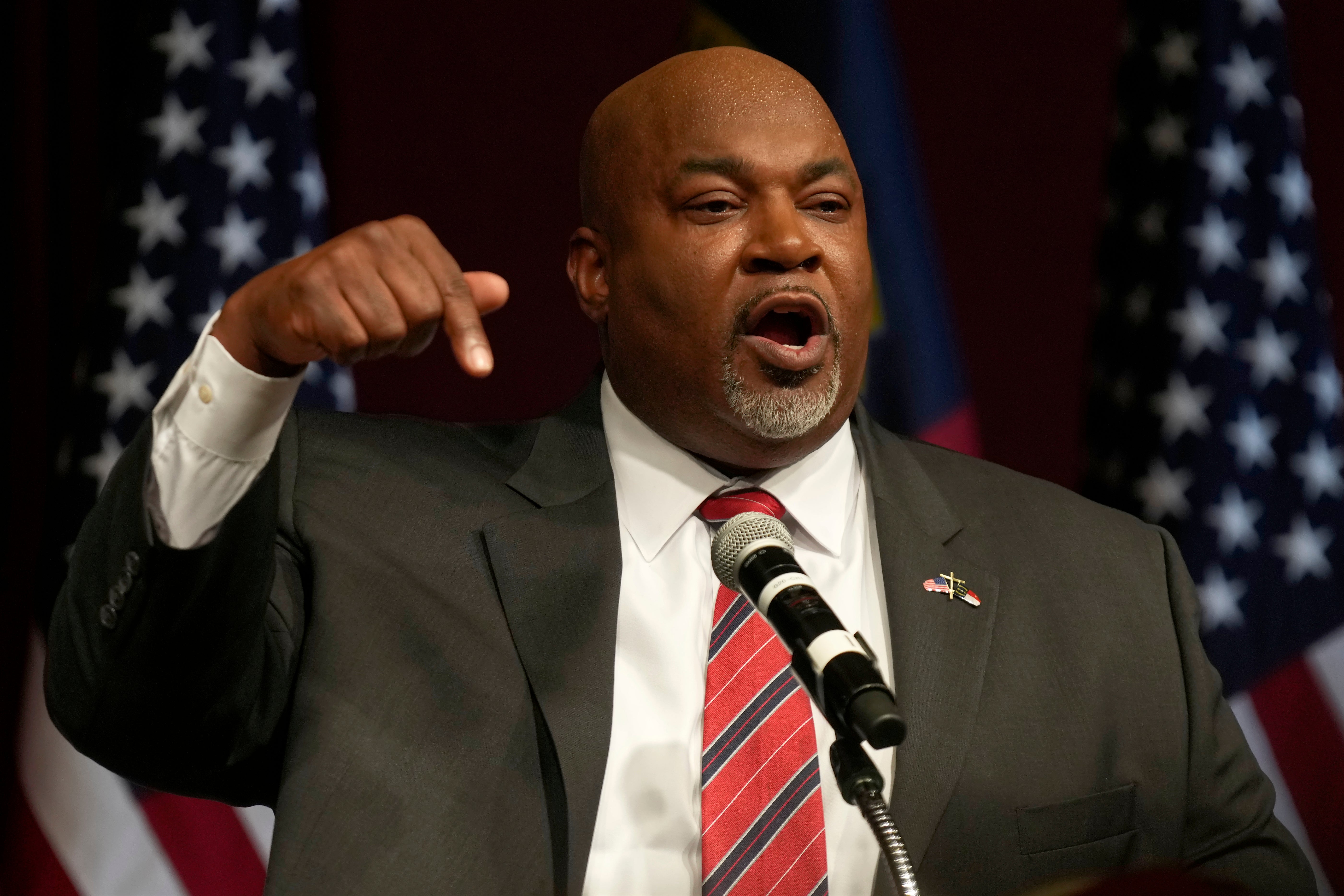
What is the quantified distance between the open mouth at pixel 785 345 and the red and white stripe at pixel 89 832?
1.22 metres

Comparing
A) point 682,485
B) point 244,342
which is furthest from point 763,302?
point 244,342

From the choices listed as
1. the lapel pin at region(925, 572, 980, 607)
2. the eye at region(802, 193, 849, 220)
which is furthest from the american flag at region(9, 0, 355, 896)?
the lapel pin at region(925, 572, 980, 607)

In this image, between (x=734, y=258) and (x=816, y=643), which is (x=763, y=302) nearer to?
(x=734, y=258)

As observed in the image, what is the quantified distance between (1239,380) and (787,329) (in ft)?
3.73

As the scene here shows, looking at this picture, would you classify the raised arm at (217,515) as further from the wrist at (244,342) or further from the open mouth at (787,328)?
the open mouth at (787,328)

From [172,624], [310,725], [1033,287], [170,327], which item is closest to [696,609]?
[310,725]

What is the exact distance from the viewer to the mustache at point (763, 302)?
1614mm

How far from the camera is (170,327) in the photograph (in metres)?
2.17

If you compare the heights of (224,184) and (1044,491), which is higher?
(224,184)

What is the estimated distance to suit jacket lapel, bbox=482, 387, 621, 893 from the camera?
4.69 ft

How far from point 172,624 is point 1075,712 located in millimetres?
1026

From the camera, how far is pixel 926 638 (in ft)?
5.19

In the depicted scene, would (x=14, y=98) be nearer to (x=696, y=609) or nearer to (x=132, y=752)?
(x=132, y=752)

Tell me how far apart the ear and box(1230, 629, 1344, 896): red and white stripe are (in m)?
1.37
